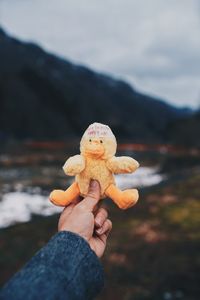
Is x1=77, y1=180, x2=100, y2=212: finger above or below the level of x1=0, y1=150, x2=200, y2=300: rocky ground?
above

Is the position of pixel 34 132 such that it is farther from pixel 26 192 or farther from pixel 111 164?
pixel 111 164

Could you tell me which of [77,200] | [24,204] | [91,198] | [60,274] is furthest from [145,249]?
[60,274]

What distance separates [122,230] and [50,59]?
7446 inches

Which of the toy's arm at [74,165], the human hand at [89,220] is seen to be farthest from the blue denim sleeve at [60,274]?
the toy's arm at [74,165]

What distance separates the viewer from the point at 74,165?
2227 mm

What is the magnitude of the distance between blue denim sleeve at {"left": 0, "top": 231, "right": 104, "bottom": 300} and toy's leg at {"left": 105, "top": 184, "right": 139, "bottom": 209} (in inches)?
21.6

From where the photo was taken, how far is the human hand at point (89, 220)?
1.95 metres

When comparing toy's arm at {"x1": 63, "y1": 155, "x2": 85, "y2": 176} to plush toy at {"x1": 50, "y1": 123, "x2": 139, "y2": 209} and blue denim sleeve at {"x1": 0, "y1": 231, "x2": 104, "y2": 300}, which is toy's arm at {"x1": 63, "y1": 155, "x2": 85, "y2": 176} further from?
blue denim sleeve at {"x1": 0, "y1": 231, "x2": 104, "y2": 300}

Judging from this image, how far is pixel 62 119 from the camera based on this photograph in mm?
122125

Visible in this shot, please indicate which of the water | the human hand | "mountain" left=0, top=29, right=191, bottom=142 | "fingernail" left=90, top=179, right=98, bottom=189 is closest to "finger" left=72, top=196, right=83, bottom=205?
the human hand

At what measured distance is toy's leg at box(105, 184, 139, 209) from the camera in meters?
2.27

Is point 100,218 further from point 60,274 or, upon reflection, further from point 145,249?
point 145,249

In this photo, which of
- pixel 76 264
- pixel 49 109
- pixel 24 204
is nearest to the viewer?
pixel 76 264

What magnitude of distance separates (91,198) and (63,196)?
154 mm
